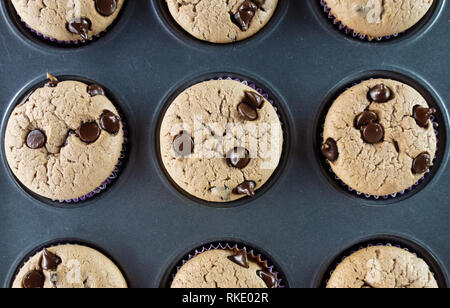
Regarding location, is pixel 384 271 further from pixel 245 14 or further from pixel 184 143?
pixel 245 14

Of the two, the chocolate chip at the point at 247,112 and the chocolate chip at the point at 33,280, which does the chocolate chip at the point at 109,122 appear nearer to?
the chocolate chip at the point at 247,112

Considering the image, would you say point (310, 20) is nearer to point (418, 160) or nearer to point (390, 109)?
point (390, 109)

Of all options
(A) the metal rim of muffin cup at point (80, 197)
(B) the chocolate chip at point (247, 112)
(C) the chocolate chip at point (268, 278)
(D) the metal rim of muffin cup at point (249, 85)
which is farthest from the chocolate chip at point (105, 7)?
(C) the chocolate chip at point (268, 278)

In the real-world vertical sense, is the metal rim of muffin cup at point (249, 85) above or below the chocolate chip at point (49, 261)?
Answer: above

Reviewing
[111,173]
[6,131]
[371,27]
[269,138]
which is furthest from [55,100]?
[371,27]

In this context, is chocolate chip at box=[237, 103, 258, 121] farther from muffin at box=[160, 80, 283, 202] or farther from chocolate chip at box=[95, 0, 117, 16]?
chocolate chip at box=[95, 0, 117, 16]

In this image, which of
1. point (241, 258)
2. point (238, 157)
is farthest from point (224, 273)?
point (238, 157)
